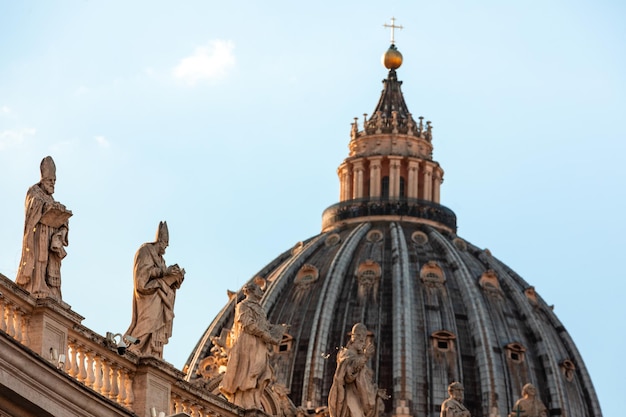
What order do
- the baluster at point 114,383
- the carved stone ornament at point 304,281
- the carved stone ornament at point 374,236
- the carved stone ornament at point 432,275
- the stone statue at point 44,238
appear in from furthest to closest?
the carved stone ornament at point 374,236 < the carved stone ornament at point 304,281 < the carved stone ornament at point 432,275 < the baluster at point 114,383 < the stone statue at point 44,238

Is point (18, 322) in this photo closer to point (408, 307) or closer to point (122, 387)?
point (122, 387)

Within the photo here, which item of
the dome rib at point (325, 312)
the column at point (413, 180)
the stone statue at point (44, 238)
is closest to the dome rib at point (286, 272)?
the dome rib at point (325, 312)

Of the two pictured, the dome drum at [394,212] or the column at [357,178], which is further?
the column at [357,178]

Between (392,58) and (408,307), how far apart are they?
1860 centimetres

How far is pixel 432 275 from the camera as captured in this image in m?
130

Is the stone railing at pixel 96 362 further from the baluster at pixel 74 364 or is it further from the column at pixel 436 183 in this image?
the column at pixel 436 183

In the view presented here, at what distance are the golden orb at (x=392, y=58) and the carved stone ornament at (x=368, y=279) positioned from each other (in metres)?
14.5

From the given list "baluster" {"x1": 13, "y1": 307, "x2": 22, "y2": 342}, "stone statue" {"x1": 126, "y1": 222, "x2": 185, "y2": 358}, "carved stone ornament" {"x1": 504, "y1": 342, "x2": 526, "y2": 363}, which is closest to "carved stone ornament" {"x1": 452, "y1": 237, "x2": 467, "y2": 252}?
"carved stone ornament" {"x1": 504, "y1": 342, "x2": 526, "y2": 363}

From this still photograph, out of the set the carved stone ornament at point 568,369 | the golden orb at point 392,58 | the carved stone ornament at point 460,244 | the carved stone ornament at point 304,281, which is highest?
the golden orb at point 392,58

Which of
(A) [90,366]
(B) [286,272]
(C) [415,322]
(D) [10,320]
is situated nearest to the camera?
(D) [10,320]

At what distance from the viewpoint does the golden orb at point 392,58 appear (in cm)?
14050

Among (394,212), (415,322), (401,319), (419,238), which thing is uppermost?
(394,212)

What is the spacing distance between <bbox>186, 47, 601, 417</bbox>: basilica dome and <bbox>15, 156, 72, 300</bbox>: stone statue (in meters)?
89.6

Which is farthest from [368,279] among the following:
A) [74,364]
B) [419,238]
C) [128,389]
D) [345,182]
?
[74,364]
